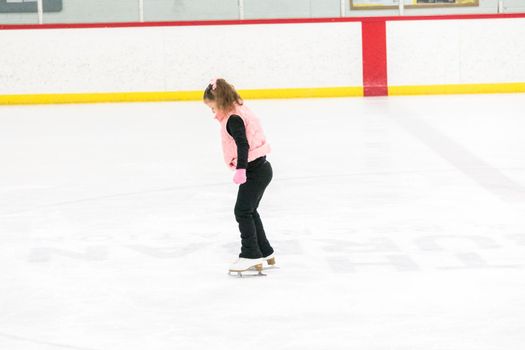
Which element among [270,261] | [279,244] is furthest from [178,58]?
[270,261]

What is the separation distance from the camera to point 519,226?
6.37m

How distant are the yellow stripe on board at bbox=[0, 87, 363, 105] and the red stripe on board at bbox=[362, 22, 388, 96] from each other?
0.18 meters

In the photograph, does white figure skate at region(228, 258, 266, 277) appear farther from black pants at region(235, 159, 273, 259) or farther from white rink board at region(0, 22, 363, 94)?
white rink board at region(0, 22, 363, 94)

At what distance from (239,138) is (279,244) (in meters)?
1.13

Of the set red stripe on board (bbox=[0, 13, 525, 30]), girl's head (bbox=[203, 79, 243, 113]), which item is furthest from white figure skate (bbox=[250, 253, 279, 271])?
→ red stripe on board (bbox=[0, 13, 525, 30])

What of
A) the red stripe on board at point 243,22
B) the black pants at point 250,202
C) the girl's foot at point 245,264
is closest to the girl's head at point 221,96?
the black pants at point 250,202

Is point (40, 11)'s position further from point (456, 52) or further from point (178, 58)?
point (456, 52)

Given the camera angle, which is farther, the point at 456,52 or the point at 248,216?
the point at 456,52

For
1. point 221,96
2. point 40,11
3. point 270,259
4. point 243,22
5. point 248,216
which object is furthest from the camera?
point 243,22

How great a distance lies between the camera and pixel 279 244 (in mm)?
6031

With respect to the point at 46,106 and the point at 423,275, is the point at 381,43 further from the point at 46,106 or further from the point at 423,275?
the point at 423,275

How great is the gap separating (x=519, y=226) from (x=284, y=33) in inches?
438

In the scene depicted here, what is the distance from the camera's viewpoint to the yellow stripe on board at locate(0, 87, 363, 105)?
17.0 meters

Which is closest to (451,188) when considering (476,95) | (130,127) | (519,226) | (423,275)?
(519,226)
